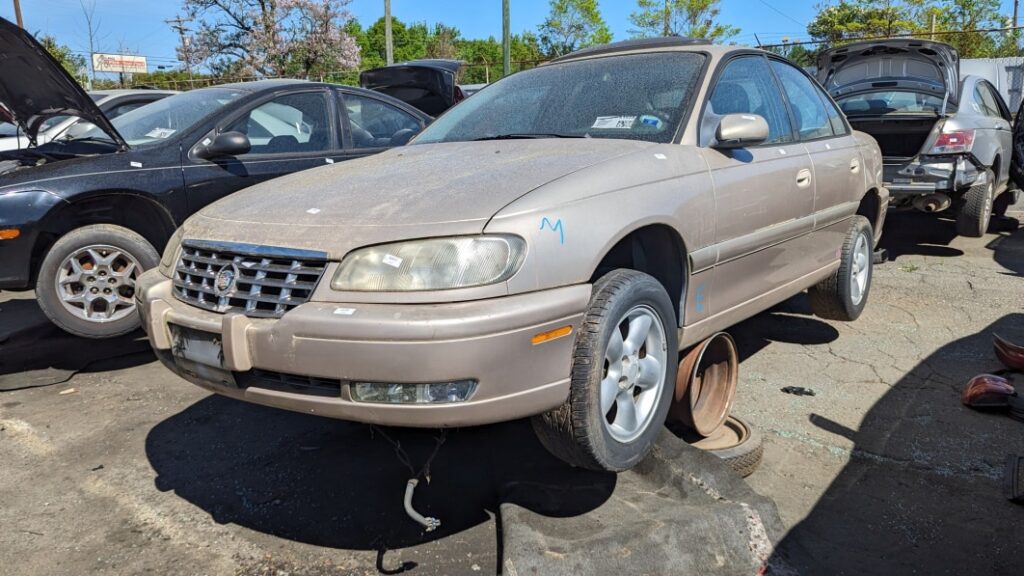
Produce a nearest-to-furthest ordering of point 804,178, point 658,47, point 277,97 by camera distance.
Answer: point 658,47
point 804,178
point 277,97

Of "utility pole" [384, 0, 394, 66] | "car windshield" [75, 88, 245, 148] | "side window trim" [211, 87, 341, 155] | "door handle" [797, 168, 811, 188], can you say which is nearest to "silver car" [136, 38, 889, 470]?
"door handle" [797, 168, 811, 188]

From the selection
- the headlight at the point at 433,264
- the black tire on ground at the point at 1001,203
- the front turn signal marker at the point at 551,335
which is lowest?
the black tire on ground at the point at 1001,203

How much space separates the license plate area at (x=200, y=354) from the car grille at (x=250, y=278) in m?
0.10

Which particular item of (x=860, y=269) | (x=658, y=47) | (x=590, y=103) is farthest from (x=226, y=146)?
(x=860, y=269)

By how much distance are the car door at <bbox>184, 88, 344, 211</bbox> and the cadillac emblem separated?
2401 millimetres

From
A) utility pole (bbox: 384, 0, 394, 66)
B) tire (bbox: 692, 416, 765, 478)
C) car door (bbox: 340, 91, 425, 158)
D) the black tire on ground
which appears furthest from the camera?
utility pole (bbox: 384, 0, 394, 66)

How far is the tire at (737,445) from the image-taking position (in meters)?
2.97

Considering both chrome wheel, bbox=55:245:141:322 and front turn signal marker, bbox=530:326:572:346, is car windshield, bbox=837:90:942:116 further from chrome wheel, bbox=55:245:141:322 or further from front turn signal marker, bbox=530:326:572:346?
chrome wheel, bbox=55:245:141:322

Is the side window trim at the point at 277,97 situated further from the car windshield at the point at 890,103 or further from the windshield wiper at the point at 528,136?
the car windshield at the point at 890,103

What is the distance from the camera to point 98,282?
4312mm

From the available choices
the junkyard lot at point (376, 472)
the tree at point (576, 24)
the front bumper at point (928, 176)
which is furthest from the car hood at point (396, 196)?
the tree at point (576, 24)

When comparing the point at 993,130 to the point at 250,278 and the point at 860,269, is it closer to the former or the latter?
the point at 860,269

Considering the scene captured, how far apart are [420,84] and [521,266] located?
27.8ft

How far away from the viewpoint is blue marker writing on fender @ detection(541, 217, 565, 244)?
2320mm
